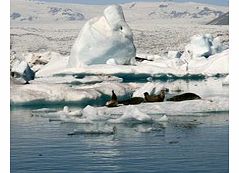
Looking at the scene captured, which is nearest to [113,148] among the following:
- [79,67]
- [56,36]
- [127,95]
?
[127,95]

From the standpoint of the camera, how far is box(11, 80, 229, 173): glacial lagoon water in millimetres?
7480

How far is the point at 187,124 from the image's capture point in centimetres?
1231

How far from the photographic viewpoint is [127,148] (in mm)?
9195

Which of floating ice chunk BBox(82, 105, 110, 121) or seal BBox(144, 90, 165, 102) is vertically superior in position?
seal BBox(144, 90, 165, 102)

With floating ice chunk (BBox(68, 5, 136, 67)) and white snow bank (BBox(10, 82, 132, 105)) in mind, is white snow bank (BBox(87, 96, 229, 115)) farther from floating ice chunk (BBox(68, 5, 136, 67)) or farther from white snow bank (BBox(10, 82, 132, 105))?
floating ice chunk (BBox(68, 5, 136, 67))

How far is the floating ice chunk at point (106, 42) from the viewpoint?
32.7 m

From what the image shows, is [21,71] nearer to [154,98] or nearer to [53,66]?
[53,66]

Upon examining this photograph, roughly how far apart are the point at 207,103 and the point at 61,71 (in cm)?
1822

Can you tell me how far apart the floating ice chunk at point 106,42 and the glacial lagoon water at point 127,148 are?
64.7ft

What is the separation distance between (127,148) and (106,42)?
937 inches

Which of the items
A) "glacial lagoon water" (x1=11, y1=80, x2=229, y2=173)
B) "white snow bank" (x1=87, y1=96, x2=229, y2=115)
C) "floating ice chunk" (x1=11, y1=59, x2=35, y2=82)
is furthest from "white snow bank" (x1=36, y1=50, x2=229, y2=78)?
"glacial lagoon water" (x1=11, y1=80, x2=229, y2=173)

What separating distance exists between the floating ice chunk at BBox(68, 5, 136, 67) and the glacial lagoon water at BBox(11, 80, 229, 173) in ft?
64.7

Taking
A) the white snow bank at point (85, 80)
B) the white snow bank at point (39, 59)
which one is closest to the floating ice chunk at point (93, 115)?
the white snow bank at point (85, 80)
